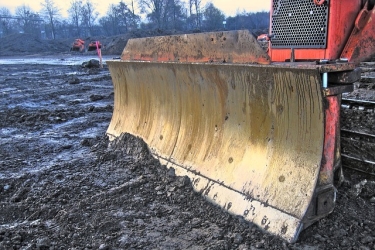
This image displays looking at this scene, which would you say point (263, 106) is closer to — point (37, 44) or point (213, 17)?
point (37, 44)

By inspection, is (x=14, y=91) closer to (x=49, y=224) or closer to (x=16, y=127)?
(x=16, y=127)

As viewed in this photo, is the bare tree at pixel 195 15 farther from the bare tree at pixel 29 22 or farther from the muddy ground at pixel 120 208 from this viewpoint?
the muddy ground at pixel 120 208

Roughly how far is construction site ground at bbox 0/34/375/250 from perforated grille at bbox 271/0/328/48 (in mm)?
590

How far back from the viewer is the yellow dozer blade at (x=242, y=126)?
248cm

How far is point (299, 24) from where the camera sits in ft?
11.2

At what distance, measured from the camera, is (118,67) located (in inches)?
186

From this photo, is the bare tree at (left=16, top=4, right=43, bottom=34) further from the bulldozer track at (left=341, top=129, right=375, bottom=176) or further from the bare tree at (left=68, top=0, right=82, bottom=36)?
the bulldozer track at (left=341, top=129, right=375, bottom=176)

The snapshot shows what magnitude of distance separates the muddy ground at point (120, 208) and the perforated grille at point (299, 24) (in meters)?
1.17

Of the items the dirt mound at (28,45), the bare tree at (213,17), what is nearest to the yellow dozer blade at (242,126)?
the dirt mound at (28,45)

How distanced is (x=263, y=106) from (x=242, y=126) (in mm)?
297

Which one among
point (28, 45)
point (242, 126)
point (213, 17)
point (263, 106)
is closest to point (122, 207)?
point (242, 126)

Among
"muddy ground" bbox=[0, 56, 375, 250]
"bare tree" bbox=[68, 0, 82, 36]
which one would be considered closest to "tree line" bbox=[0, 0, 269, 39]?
"bare tree" bbox=[68, 0, 82, 36]

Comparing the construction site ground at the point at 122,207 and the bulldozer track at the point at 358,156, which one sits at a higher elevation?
the bulldozer track at the point at 358,156

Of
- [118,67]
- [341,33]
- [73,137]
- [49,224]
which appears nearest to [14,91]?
[73,137]
